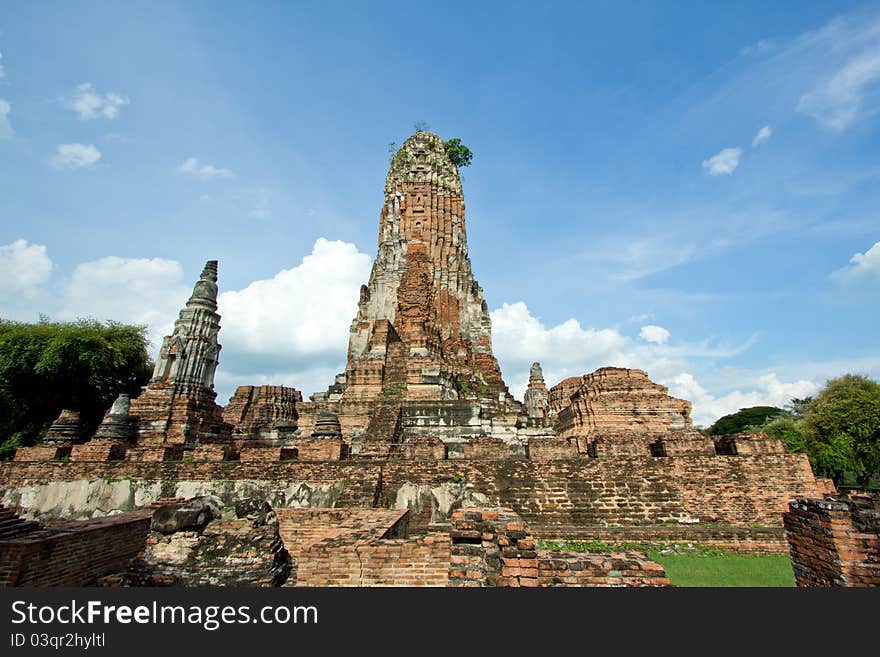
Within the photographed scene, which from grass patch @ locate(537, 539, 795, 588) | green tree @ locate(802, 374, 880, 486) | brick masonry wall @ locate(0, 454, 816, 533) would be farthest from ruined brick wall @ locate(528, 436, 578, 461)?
green tree @ locate(802, 374, 880, 486)

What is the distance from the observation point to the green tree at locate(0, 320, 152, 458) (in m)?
20.2

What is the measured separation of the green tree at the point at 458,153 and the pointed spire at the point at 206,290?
19.5 metres

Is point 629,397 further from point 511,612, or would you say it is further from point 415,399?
point 511,612

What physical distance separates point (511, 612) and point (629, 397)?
48.3 ft

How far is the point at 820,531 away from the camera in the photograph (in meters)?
4.25

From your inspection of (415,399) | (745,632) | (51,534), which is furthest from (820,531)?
(415,399)

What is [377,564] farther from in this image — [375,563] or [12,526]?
[12,526]

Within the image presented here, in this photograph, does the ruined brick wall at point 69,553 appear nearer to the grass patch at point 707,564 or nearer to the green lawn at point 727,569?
the grass patch at point 707,564

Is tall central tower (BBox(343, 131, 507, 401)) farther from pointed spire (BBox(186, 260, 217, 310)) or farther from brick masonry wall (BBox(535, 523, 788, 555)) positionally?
brick masonry wall (BBox(535, 523, 788, 555))

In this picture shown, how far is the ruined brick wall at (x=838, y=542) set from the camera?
12.9 feet

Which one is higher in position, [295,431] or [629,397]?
[629,397]

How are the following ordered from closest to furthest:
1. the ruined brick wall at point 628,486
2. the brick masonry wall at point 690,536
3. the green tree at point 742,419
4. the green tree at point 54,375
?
the brick masonry wall at point 690,536
the ruined brick wall at point 628,486
the green tree at point 54,375
the green tree at point 742,419

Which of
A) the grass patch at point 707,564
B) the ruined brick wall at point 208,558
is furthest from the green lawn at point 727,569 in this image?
the ruined brick wall at point 208,558

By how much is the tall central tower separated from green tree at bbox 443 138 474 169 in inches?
34.6
